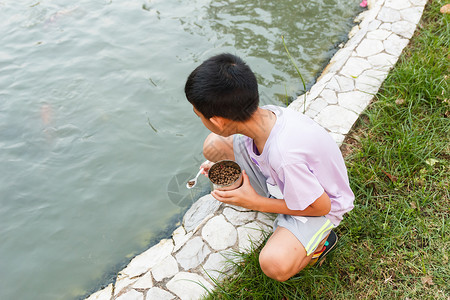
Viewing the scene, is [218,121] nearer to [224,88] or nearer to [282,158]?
[224,88]

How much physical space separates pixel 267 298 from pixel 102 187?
2.09 m

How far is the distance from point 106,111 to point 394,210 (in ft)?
10.7

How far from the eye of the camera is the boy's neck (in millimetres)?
2012

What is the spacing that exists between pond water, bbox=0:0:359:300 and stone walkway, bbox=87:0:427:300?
1.13ft

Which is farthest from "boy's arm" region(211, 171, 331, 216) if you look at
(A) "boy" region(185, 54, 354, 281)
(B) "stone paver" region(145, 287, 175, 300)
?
(B) "stone paver" region(145, 287, 175, 300)

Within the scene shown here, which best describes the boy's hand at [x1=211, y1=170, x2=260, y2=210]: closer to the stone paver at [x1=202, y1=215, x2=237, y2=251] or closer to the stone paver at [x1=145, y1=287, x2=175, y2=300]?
the stone paver at [x1=202, y1=215, x2=237, y2=251]

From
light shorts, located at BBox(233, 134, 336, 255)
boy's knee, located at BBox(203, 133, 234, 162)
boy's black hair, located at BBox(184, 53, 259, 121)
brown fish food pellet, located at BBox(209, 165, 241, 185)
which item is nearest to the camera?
boy's black hair, located at BBox(184, 53, 259, 121)

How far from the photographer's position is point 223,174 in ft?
7.66

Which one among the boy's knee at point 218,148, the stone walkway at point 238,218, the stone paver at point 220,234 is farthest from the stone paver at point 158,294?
the boy's knee at point 218,148

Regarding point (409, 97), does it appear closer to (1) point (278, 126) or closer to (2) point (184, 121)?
(1) point (278, 126)

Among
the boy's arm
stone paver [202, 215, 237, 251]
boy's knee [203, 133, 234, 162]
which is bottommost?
stone paver [202, 215, 237, 251]

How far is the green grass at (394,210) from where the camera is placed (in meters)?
2.36

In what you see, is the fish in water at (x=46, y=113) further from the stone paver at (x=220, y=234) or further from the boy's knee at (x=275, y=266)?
the boy's knee at (x=275, y=266)

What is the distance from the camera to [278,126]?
2.00 metres
